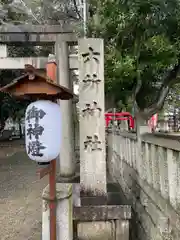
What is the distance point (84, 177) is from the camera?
16.2 feet

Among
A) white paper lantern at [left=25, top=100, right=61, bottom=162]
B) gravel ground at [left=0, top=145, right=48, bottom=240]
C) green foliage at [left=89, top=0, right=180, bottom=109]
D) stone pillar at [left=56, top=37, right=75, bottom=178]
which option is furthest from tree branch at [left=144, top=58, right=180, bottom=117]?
stone pillar at [left=56, top=37, right=75, bottom=178]

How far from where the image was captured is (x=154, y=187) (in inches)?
162

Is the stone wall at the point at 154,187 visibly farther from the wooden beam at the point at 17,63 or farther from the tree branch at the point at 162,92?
the wooden beam at the point at 17,63

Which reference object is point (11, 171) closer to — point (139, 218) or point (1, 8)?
point (1, 8)

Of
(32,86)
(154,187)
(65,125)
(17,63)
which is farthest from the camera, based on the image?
(65,125)

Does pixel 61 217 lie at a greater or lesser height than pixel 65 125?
lesser

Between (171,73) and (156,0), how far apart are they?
1740 mm

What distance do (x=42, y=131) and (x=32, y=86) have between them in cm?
53

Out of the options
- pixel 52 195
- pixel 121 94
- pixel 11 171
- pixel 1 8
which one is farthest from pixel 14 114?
pixel 52 195

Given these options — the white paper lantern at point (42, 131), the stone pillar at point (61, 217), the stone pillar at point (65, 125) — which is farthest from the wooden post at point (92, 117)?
the stone pillar at point (65, 125)

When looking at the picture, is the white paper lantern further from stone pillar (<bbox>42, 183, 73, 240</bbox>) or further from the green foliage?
the green foliage

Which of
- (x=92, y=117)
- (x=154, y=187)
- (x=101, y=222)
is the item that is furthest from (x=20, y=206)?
(x=154, y=187)

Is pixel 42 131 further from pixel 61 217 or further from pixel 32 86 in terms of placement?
pixel 61 217

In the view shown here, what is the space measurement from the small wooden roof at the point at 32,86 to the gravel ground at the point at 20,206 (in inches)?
111
